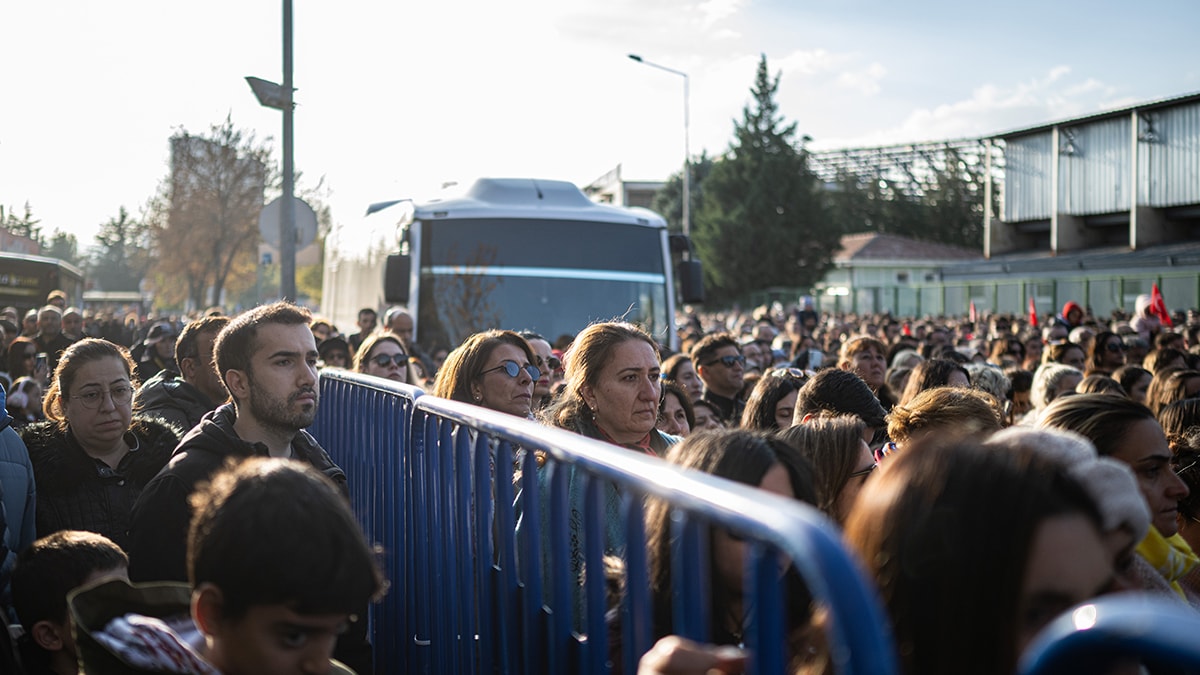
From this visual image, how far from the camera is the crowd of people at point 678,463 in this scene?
1.70 metres

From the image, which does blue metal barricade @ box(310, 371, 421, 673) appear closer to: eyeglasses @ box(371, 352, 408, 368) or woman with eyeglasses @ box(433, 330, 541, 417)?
woman with eyeglasses @ box(433, 330, 541, 417)

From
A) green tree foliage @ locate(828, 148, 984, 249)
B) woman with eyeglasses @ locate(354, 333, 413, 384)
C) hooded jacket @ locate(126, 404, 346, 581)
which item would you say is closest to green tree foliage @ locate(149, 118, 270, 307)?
woman with eyeglasses @ locate(354, 333, 413, 384)

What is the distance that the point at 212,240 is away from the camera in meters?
44.2

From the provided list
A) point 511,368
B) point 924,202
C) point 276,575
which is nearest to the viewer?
point 276,575

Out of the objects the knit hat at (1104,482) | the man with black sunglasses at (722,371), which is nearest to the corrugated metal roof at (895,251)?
the man with black sunglasses at (722,371)

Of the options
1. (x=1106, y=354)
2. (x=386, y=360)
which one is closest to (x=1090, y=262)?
(x=1106, y=354)

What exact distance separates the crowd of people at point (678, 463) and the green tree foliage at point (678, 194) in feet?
202

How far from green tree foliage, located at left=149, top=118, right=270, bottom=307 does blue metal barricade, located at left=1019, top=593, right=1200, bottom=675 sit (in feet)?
144

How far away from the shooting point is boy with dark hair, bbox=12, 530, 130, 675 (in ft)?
11.2

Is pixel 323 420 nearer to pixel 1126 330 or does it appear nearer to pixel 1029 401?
pixel 1029 401

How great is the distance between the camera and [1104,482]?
191 cm

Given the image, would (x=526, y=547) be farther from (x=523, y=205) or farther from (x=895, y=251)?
(x=895, y=251)

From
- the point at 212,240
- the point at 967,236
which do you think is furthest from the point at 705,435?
the point at 967,236

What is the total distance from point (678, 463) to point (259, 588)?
98 cm
